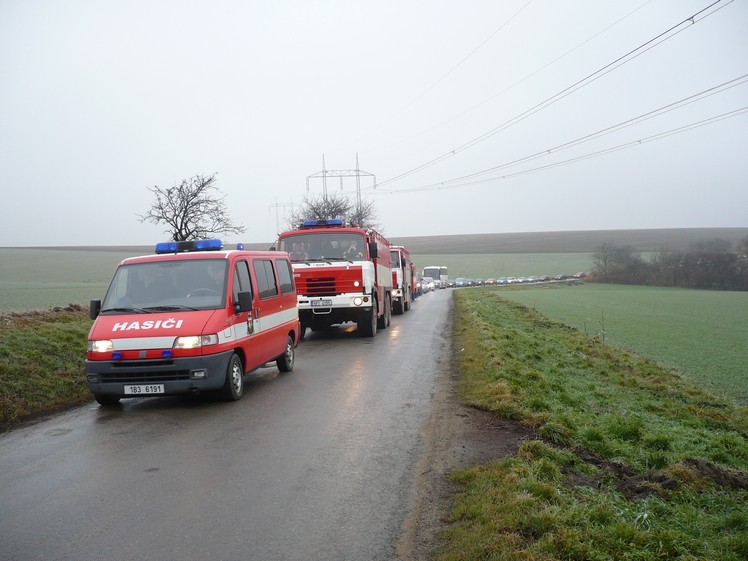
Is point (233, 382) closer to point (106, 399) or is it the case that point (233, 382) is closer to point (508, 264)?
point (106, 399)

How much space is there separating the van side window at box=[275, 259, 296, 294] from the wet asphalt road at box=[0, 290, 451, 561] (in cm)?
244

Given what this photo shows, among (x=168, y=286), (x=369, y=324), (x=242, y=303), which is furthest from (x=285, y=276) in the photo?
(x=369, y=324)

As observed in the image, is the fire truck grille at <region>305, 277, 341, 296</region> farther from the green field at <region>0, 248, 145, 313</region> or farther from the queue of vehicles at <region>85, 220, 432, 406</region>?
the green field at <region>0, 248, 145, 313</region>

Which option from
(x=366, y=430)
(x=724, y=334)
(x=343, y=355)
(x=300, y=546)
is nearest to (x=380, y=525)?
(x=300, y=546)

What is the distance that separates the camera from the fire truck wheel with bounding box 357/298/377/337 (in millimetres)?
17094

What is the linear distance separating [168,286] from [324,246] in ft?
26.7

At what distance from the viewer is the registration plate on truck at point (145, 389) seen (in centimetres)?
800

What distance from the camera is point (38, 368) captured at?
32.1 ft

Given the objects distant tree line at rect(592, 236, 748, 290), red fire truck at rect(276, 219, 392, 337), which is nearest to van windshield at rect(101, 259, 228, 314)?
red fire truck at rect(276, 219, 392, 337)

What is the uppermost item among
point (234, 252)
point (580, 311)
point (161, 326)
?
point (234, 252)

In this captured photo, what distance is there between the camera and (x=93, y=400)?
9383mm

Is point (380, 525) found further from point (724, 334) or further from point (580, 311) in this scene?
point (580, 311)

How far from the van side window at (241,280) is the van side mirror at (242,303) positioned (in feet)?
0.35

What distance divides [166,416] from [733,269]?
65.3m
